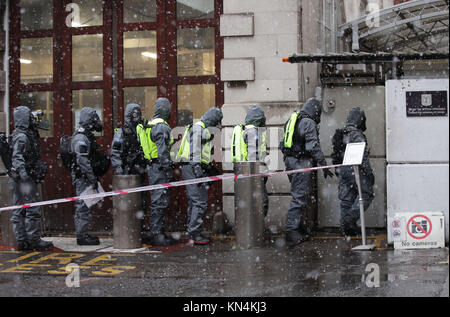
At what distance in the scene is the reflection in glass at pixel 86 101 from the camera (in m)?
13.0

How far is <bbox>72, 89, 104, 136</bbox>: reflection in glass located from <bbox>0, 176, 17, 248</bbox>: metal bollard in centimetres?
262

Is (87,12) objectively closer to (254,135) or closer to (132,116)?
(132,116)

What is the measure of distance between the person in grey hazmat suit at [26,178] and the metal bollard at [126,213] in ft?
3.62

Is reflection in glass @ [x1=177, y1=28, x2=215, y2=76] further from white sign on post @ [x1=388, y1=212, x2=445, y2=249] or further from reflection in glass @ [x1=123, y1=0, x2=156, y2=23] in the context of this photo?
white sign on post @ [x1=388, y1=212, x2=445, y2=249]

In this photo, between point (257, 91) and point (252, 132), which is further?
point (257, 91)

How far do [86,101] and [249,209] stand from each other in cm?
435

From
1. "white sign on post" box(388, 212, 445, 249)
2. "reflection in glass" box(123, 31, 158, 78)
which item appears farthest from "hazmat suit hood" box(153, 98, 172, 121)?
"white sign on post" box(388, 212, 445, 249)

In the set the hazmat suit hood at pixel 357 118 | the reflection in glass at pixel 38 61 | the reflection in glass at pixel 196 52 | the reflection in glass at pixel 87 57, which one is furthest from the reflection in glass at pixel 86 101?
the hazmat suit hood at pixel 357 118

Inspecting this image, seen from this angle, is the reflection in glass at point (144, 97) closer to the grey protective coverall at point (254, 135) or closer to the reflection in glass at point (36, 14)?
the reflection in glass at point (36, 14)

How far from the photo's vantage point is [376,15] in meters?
13.4

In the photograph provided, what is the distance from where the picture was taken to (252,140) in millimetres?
10969
